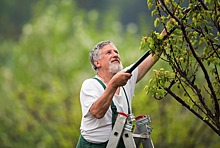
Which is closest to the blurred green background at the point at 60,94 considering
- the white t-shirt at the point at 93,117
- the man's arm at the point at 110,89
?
the white t-shirt at the point at 93,117

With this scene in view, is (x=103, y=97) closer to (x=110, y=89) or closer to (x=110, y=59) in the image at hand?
(x=110, y=89)

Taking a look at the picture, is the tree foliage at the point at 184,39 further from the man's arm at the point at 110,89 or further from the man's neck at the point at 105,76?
the man's neck at the point at 105,76

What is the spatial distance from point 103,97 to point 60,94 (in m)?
13.9

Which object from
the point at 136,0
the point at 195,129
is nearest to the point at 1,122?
the point at 195,129

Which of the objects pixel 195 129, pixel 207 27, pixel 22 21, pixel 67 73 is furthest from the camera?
pixel 22 21

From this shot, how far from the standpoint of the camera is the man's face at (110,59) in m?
6.46

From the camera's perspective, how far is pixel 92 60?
6.67 meters

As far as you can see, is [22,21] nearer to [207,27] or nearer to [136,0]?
[136,0]

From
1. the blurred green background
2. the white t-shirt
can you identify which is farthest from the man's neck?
the blurred green background

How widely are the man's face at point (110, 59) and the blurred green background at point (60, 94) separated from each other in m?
8.55

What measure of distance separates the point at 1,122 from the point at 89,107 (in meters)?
16.1

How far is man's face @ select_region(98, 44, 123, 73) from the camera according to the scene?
6457 mm

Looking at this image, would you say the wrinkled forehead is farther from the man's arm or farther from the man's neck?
the man's arm

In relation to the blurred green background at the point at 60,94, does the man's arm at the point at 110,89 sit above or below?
below
